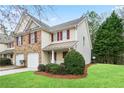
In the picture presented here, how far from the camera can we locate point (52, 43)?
8695 millimetres

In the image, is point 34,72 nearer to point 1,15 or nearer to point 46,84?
point 46,84

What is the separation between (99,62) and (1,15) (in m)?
4.68

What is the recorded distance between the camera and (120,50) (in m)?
8.77

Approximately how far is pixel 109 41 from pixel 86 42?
3.47 ft

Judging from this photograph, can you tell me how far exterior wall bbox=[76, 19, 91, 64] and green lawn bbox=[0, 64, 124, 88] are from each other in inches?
31.8

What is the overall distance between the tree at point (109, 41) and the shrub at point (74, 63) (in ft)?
3.38

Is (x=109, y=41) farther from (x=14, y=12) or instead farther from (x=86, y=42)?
(x=14, y=12)

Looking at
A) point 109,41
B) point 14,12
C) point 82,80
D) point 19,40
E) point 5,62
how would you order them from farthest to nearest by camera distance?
point 5,62
point 109,41
point 19,40
point 82,80
point 14,12

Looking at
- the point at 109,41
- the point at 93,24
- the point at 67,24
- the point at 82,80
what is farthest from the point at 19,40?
the point at 109,41

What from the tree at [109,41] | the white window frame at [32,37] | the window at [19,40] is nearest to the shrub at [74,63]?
the tree at [109,41]

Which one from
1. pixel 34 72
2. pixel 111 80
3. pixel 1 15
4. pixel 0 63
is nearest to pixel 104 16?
pixel 111 80

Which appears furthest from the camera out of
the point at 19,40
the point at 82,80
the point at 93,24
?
the point at 93,24

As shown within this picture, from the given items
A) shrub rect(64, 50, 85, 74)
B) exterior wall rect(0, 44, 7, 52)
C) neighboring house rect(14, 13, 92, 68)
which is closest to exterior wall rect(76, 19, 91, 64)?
neighboring house rect(14, 13, 92, 68)

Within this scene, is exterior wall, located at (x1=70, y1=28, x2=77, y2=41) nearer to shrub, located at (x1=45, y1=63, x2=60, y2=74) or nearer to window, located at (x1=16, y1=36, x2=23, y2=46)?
shrub, located at (x1=45, y1=63, x2=60, y2=74)
